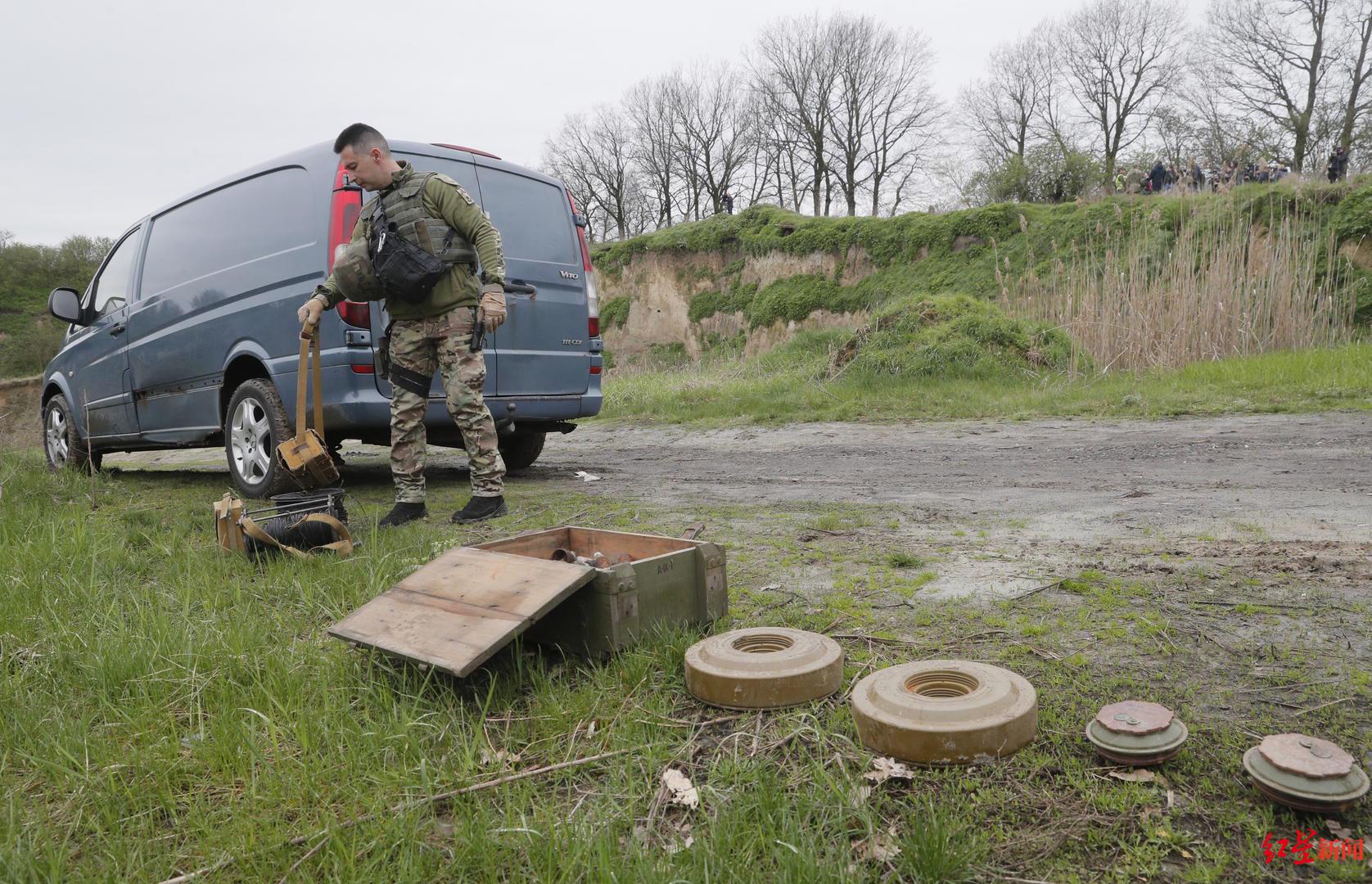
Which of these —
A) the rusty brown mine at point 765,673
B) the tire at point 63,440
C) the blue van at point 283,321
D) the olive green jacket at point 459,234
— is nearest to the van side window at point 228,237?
the blue van at point 283,321

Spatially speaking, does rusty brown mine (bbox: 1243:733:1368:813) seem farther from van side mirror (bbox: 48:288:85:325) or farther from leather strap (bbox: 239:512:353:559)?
van side mirror (bbox: 48:288:85:325)

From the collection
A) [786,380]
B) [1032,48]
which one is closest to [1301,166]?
[1032,48]

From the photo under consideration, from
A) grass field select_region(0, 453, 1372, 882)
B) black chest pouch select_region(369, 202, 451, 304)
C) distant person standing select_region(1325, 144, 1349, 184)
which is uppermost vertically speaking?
distant person standing select_region(1325, 144, 1349, 184)

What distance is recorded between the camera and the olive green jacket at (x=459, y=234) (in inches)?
181

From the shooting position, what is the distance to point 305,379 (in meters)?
4.72

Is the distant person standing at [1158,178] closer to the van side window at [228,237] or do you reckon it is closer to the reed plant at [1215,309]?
the reed plant at [1215,309]

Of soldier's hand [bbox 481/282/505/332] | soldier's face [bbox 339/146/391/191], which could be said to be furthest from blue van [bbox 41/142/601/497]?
soldier's hand [bbox 481/282/505/332]

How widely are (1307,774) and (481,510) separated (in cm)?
391

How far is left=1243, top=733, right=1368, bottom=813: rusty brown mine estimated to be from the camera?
1.46m

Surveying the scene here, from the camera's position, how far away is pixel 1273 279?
33.2ft

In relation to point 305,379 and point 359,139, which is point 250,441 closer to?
point 305,379

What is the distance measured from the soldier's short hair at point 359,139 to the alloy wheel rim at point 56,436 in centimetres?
538

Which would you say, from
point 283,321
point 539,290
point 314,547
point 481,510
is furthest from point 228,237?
point 314,547

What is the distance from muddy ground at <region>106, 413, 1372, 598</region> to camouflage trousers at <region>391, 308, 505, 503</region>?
95 cm
